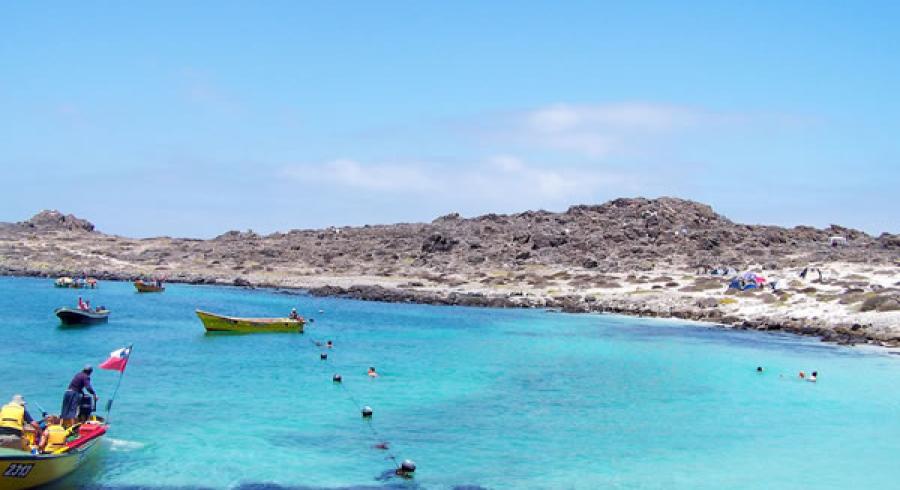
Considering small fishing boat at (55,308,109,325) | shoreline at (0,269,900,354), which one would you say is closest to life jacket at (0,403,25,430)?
small fishing boat at (55,308,109,325)

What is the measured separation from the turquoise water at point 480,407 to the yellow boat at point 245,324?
1112 mm

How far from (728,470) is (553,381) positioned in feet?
47.5

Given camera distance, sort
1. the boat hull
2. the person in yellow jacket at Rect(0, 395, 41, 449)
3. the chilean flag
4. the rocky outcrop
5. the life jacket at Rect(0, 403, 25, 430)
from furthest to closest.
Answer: the rocky outcrop
the chilean flag
the life jacket at Rect(0, 403, 25, 430)
the person in yellow jacket at Rect(0, 395, 41, 449)
the boat hull

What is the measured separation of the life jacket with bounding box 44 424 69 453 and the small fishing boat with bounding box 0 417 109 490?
0.46ft

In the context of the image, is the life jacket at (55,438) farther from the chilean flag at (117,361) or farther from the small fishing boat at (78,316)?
the small fishing boat at (78,316)

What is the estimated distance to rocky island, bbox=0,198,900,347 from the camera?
6944 cm

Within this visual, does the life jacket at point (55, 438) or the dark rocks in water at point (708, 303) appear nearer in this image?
the life jacket at point (55, 438)

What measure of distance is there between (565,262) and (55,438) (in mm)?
93422

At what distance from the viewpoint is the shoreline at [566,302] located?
2235 inches

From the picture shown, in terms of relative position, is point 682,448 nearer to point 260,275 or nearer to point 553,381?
point 553,381

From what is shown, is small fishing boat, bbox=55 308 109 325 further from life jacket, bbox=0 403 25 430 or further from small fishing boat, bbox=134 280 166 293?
life jacket, bbox=0 403 25 430

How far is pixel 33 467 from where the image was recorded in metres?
18.3

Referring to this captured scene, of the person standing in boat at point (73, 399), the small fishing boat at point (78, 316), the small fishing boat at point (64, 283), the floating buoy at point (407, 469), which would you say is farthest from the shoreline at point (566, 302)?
the person standing in boat at point (73, 399)

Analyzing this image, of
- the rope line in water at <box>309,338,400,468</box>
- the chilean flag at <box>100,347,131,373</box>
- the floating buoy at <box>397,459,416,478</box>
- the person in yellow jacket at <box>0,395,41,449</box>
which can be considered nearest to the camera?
the person in yellow jacket at <box>0,395,41,449</box>
